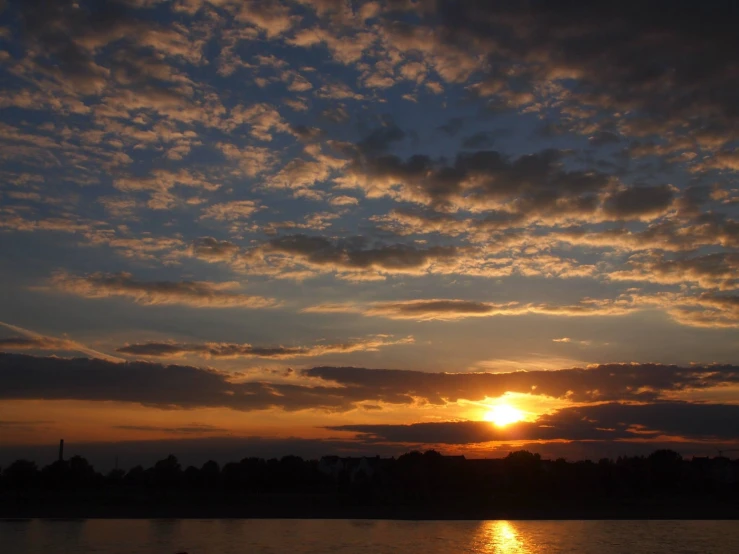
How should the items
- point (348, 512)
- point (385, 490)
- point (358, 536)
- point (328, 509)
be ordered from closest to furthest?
1. point (358, 536)
2. point (348, 512)
3. point (328, 509)
4. point (385, 490)

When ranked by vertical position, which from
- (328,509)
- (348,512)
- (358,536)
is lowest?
(358,536)

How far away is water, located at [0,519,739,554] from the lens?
51812mm

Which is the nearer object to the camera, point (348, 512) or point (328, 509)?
point (348, 512)

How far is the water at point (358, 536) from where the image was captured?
5181cm

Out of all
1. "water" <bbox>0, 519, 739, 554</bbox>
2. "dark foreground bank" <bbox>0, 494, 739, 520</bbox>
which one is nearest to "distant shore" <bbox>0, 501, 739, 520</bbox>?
"dark foreground bank" <bbox>0, 494, 739, 520</bbox>

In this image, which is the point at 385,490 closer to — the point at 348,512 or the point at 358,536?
the point at 348,512

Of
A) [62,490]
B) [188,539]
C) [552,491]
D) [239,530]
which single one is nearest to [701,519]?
[552,491]

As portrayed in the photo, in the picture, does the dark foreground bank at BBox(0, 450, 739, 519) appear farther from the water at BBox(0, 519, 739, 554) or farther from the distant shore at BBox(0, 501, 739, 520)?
the water at BBox(0, 519, 739, 554)

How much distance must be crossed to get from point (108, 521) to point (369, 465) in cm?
5542

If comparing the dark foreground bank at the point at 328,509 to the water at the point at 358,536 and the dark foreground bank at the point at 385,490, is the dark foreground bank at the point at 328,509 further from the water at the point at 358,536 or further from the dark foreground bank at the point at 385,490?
the water at the point at 358,536

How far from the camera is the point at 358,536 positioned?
6034 centimetres

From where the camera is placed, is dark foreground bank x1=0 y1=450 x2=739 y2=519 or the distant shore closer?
→ the distant shore

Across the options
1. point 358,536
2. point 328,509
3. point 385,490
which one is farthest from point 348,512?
point 358,536

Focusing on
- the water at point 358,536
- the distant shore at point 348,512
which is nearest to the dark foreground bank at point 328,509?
the distant shore at point 348,512
